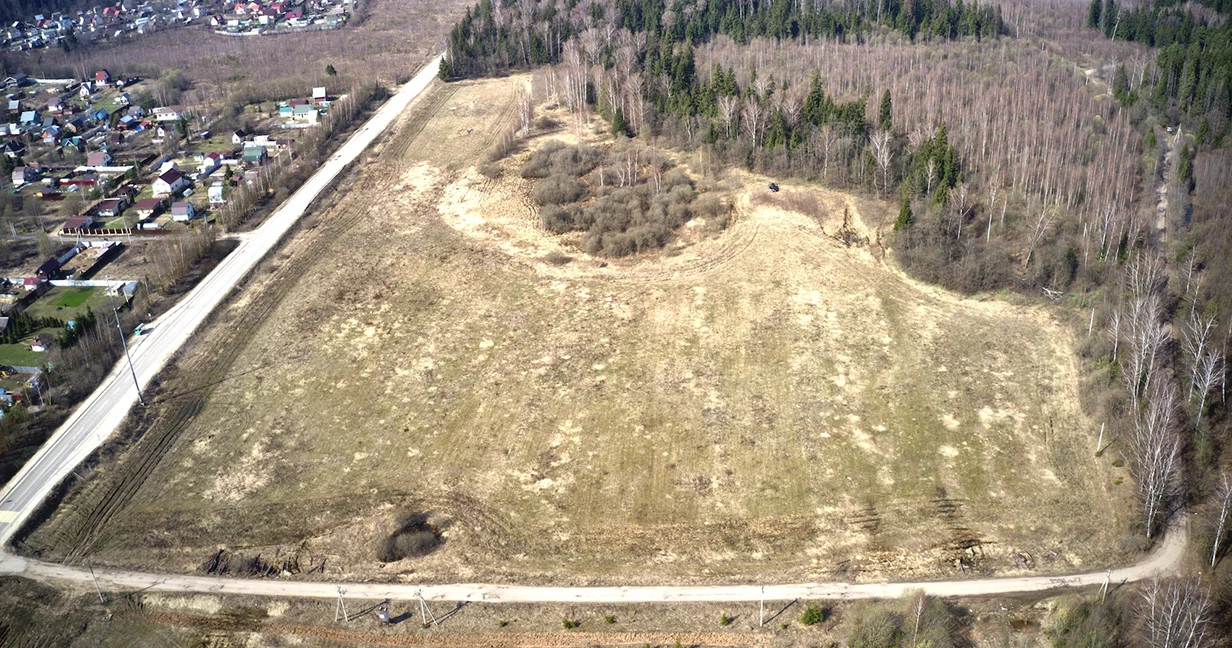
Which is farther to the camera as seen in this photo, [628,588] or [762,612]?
[628,588]

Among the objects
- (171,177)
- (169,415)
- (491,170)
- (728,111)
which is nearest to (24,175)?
(171,177)

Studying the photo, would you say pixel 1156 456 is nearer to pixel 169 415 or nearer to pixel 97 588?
pixel 97 588

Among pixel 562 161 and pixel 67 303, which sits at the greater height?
pixel 562 161

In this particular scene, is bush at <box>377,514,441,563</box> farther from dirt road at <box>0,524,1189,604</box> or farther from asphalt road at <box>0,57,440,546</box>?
asphalt road at <box>0,57,440,546</box>

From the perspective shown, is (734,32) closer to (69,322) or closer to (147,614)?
(69,322)

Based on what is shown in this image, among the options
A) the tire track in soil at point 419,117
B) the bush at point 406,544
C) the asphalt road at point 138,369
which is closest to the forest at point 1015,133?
the tire track in soil at point 419,117

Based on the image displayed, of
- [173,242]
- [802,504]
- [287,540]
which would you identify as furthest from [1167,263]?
[173,242]
